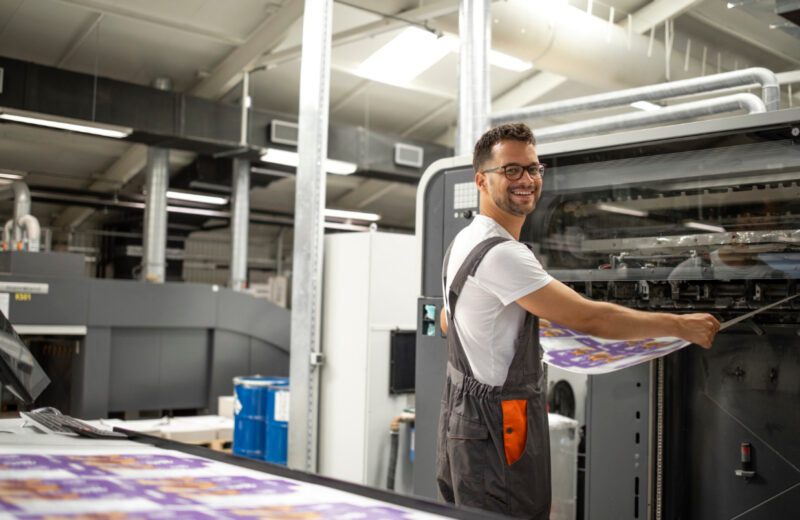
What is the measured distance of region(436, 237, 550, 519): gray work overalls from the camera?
5.73 feet

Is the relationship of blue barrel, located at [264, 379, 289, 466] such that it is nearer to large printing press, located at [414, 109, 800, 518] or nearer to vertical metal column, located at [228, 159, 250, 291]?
large printing press, located at [414, 109, 800, 518]

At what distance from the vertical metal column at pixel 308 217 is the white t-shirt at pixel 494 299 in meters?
2.00

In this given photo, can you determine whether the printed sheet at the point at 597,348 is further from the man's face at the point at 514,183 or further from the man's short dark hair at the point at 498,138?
the man's short dark hair at the point at 498,138

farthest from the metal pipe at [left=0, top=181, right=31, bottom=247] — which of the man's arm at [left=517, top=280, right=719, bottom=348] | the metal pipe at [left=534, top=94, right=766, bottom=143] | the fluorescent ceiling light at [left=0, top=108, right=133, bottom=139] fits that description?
the man's arm at [left=517, top=280, right=719, bottom=348]

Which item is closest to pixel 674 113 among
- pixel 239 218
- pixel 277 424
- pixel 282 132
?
pixel 277 424

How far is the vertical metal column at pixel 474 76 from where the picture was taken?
3.47 metres

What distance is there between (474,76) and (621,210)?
1347 millimetres

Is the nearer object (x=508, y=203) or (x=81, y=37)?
(x=508, y=203)

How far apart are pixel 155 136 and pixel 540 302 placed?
21.6 feet

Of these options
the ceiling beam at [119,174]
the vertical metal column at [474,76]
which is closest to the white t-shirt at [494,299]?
the vertical metal column at [474,76]

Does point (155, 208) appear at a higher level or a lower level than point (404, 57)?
lower

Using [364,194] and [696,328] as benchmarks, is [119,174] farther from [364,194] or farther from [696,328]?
[696,328]

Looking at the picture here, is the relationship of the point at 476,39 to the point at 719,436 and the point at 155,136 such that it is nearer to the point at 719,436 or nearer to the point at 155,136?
the point at 719,436

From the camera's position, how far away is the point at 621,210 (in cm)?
240
